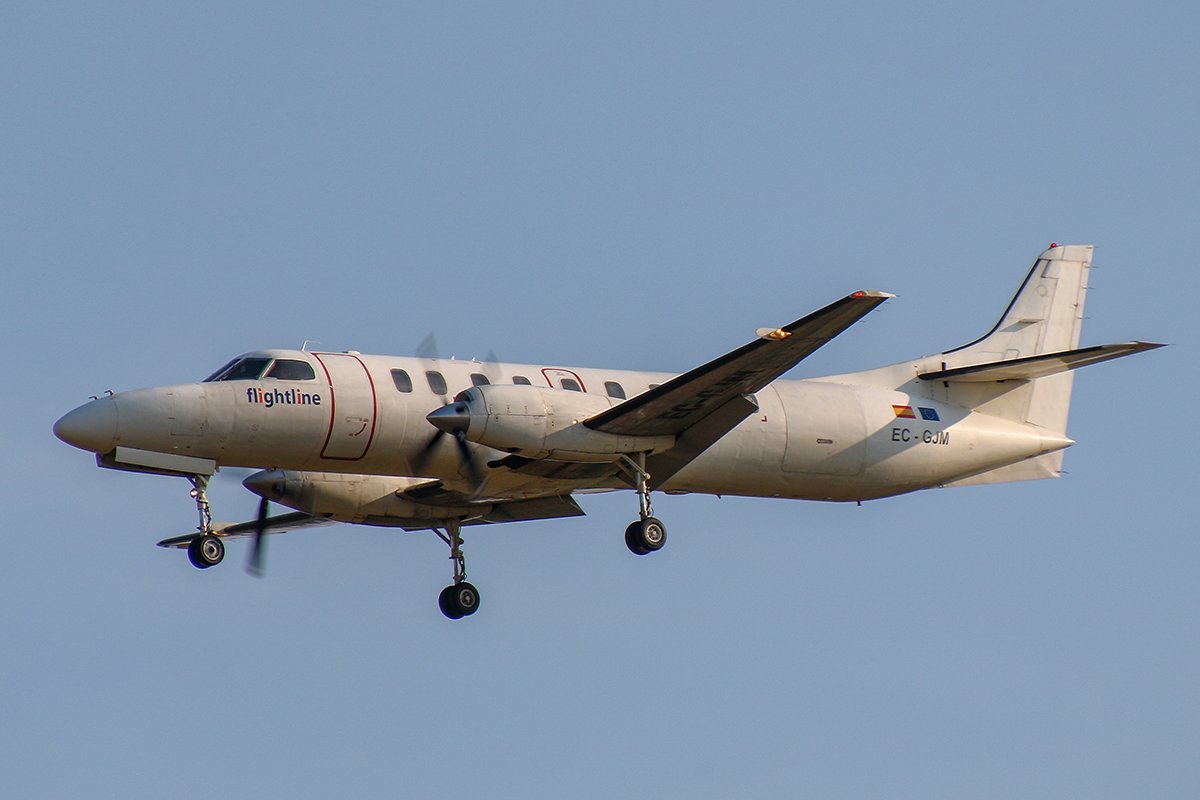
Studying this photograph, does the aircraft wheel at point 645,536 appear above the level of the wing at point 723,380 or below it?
below

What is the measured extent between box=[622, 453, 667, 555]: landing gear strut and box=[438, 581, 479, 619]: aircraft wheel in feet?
12.7

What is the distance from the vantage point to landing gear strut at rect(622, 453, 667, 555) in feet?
77.5

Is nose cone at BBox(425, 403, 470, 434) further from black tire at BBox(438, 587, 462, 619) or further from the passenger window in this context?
black tire at BBox(438, 587, 462, 619)

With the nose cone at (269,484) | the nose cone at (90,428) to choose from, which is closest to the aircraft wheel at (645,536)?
the nose cone at (269,484)

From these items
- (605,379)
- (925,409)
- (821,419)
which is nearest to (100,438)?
(605,379)

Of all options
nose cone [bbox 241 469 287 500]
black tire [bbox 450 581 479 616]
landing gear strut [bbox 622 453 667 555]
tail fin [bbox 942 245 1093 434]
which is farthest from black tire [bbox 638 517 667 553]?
tail fin [bbox 942 245 1093 434]

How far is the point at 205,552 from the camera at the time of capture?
74.2ft

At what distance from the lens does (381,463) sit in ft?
76.4

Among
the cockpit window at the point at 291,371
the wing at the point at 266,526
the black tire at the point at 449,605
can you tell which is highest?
the cockpit window at the point at 291,371

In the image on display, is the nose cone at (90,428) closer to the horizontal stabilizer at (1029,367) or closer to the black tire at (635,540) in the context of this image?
the black tire at (635,540)

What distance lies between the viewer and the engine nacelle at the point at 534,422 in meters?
22.2

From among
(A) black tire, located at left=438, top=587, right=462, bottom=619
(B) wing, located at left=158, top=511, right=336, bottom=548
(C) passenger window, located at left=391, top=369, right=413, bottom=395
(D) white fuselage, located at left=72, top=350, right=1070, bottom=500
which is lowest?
(A) black tire, located at left=438, top=587, right=462, bottom=619

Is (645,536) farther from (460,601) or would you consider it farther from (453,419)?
(460,601)

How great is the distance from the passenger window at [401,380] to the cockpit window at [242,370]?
5.43 ft
